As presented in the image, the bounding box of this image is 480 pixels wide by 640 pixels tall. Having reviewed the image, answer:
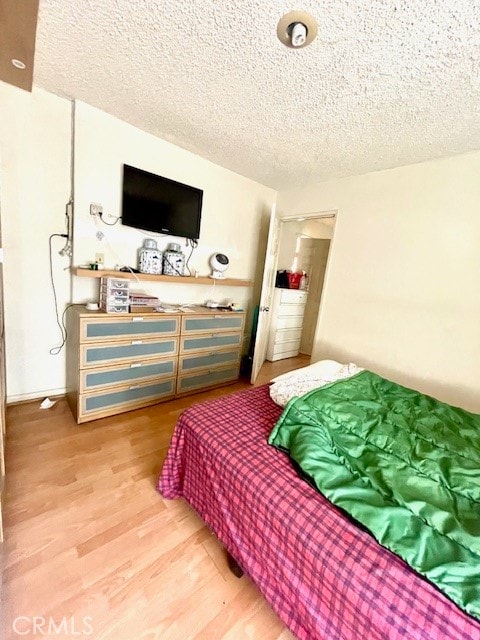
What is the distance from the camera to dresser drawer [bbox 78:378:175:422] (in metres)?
2.01

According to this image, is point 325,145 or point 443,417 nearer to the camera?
point 443,417

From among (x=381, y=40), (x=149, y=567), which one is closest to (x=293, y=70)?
(x=381, y=40)

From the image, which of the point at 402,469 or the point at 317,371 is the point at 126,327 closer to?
the point at 317,371

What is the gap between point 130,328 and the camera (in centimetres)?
212

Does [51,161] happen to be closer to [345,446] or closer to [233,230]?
[233,230]

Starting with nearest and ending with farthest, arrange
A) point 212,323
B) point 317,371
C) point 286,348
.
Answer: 1. point 317,371
2. point 212,323
3. point 286,348

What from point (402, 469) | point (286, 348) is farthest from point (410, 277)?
point (286, 348)

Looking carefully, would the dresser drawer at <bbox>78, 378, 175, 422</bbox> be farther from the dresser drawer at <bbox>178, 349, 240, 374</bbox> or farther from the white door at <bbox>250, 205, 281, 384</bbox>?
the white door at <bbox>250, 205, 281, 384</bbox>

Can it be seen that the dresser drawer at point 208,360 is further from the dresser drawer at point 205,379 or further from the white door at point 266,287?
the white door at point 266,287

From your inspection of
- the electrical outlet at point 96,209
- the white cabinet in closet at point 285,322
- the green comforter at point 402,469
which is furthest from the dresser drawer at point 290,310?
the electrical outlet at point 96,209

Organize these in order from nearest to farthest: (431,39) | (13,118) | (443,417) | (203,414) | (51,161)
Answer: (431,39), (203,414), (443,417), (13,118), (51,161)

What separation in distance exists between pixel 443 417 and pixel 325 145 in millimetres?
2103

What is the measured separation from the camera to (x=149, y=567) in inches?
45.1

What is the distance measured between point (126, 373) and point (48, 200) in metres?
1.47
